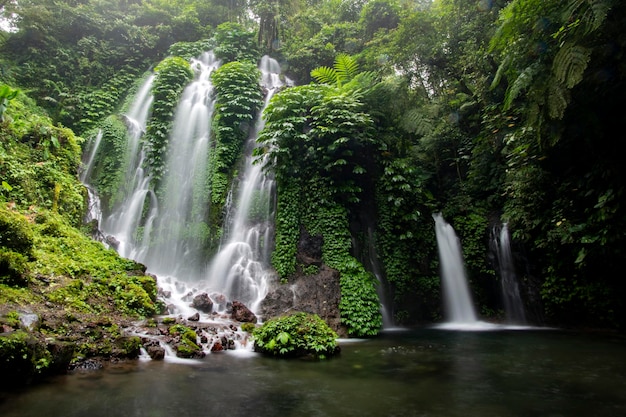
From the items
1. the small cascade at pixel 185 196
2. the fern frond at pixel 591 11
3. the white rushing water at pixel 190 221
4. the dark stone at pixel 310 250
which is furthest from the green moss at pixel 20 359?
the fern frond at pixel 591 11

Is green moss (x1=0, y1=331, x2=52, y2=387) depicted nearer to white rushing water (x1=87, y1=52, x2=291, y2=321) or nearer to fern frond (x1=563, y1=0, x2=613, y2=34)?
white rushing water (x1=87, y1=52, x2=291, y2=321)

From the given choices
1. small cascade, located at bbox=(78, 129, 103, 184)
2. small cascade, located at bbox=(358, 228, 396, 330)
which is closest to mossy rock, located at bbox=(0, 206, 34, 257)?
small cascade, located at bbox=(78, 129, 103, 184)

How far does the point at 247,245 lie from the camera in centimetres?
1180

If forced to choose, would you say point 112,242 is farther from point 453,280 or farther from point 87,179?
point 453,280

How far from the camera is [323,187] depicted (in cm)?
1131

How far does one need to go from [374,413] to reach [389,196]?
27.1 feet

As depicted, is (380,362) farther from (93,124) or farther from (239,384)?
(93,124)

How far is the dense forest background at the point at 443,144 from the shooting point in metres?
7.18

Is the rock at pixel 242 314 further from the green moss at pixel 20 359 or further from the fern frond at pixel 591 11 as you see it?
the fern frond at pixel 591 11

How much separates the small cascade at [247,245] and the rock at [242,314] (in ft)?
2.34

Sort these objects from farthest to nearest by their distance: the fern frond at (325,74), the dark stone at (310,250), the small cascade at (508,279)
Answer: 1. the fern frond at (325,74)
2. the small cascade at (508,279)
3. the dark stone at (310,250)

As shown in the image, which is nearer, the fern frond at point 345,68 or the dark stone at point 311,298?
the dark stone at point 311,298

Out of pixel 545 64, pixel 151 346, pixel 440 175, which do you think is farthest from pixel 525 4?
pixel 151 346

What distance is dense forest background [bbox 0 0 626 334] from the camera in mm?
7176
